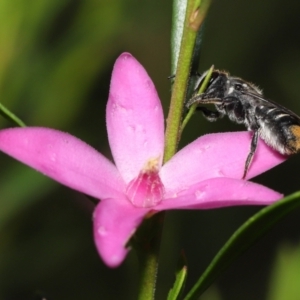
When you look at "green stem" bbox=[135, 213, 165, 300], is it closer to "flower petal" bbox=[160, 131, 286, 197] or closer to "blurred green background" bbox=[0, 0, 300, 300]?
"flower petal" bbox=[160, 131, 286, 197]

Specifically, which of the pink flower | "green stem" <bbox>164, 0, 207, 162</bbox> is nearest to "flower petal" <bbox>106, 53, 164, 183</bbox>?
the pink flower

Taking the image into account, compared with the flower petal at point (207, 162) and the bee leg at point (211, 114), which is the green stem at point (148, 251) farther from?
the bee leg at point (211, 114)

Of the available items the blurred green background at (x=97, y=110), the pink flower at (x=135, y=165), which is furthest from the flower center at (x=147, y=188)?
the blurred green background at (x=97, y=110)

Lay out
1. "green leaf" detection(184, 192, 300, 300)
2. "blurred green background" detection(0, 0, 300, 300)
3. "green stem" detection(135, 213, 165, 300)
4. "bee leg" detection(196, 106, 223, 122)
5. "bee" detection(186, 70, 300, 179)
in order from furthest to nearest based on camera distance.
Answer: "blurred green background" detection(0, 0, 300, 300) < "bee leg" detection(196, 106, 223, 122) < "bee" detection(186, 70, 300, 179) < "green stem" detection(135, 213, 165, 300) < "green leaf" detection(184, 192, 300, 300)

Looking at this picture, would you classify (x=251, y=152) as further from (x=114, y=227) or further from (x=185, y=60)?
(x=114, y=227)

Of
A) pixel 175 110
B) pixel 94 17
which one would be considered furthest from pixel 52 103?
pixel 175 110

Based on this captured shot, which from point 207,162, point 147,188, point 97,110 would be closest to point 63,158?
point 147,188
